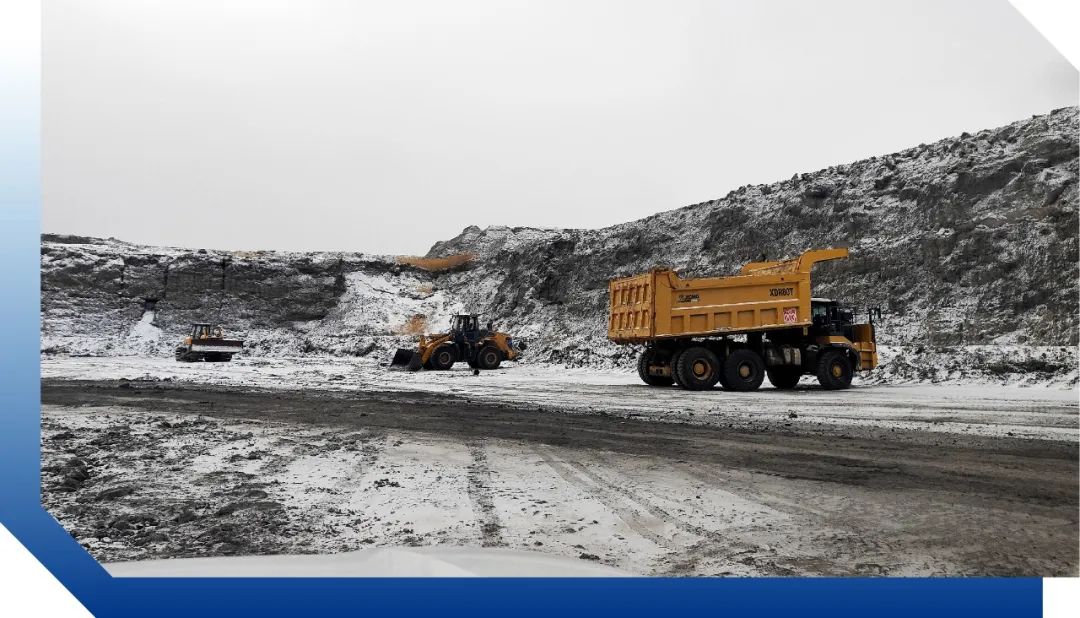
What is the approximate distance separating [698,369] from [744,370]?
0.80 m

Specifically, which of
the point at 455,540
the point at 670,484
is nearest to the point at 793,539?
the point at 670,484

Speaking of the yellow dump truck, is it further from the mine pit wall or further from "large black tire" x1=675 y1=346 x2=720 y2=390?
the mine pit wall

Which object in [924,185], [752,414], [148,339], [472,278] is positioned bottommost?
[752,414]

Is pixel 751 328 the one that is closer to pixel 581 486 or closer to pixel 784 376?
pixel 784 376

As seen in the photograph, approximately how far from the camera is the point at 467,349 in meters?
16.6

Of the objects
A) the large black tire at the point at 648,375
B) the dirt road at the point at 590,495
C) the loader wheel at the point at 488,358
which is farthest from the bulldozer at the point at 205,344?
the loader wheel at the point at 488,358

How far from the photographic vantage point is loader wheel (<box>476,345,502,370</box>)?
16.8m

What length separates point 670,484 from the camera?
11.9 ft

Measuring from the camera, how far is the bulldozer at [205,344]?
5902 millimetres

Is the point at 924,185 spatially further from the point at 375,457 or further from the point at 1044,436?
the point at 375,457

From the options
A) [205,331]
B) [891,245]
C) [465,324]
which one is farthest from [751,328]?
[205,331]

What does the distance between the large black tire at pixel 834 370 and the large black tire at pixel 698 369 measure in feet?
6.11

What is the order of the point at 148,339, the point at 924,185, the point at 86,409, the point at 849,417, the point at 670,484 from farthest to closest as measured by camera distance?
the point at 924,185 < the point at 849,417 < the point at 148,339 < the point at 86,409 < the point at 670,484

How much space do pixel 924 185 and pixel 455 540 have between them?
15662mm
